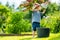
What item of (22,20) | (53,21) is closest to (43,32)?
(53,21)

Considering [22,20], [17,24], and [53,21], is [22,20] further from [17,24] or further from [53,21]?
[53,21]

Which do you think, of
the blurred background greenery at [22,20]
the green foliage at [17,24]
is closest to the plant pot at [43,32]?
the blurred background greenery at [22,20]

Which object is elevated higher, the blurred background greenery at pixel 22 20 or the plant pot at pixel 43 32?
the blurred background greenery at pixel 22 20

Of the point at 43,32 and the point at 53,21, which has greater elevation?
the point at 53,21

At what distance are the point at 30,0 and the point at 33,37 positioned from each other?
1.94 ft

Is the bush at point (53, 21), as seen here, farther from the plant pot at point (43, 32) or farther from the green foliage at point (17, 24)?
the green foliage at point (17, 24)

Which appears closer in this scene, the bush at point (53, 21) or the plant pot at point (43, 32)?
the plant pot at point (43, 32)

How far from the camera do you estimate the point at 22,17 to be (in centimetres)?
330

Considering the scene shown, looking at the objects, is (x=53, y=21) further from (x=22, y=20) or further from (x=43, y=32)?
(x=22, y=20)

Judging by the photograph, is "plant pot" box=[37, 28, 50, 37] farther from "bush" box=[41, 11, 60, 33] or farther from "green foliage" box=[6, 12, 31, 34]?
"green foliage" box=[6, 12, 31, 34]

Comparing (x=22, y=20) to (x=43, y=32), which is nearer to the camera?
(x=43, y=32)

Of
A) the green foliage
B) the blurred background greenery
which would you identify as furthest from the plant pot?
the green foliage

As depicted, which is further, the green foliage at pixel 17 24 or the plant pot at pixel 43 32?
the green foliage at pixel 17 24

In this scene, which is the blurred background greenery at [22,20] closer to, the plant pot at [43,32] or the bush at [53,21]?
the bush at [53,21]
